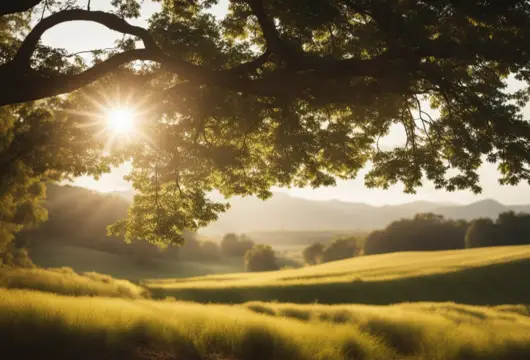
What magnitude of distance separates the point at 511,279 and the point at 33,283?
1626 inches

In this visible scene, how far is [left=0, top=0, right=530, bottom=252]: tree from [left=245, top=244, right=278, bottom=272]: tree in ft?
271

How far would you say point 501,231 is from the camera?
79.2 metres

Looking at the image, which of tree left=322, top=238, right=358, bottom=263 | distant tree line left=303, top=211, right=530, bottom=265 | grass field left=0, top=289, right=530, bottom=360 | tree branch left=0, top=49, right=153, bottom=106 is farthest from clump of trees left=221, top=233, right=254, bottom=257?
tree branch left=0, top=49, right=153, bottom=106

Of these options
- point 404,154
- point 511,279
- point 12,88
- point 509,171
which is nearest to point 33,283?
point 12,88

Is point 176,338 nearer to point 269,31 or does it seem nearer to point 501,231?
point 269,31

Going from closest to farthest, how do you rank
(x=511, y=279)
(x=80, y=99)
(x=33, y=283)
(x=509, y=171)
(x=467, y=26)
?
(x=467, y=26)
(x=509, y=171)
(x=80, y=99)
(x=33, y=283)
(x=511, y=279)

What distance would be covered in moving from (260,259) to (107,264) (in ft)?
111

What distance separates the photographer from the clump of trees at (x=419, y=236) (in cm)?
8619

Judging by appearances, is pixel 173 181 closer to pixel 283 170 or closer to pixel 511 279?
pixel 283 170

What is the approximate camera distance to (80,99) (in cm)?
1175

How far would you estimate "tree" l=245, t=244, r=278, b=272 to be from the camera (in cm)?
9512

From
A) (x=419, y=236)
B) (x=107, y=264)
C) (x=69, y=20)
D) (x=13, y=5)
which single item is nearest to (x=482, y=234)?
(x=419, y=236)

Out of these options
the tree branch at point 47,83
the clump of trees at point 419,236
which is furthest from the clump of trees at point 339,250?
the tree branch at point 47,83

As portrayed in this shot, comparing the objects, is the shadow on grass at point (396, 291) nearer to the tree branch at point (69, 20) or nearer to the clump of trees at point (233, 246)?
the tree branch at point (69, 20)
